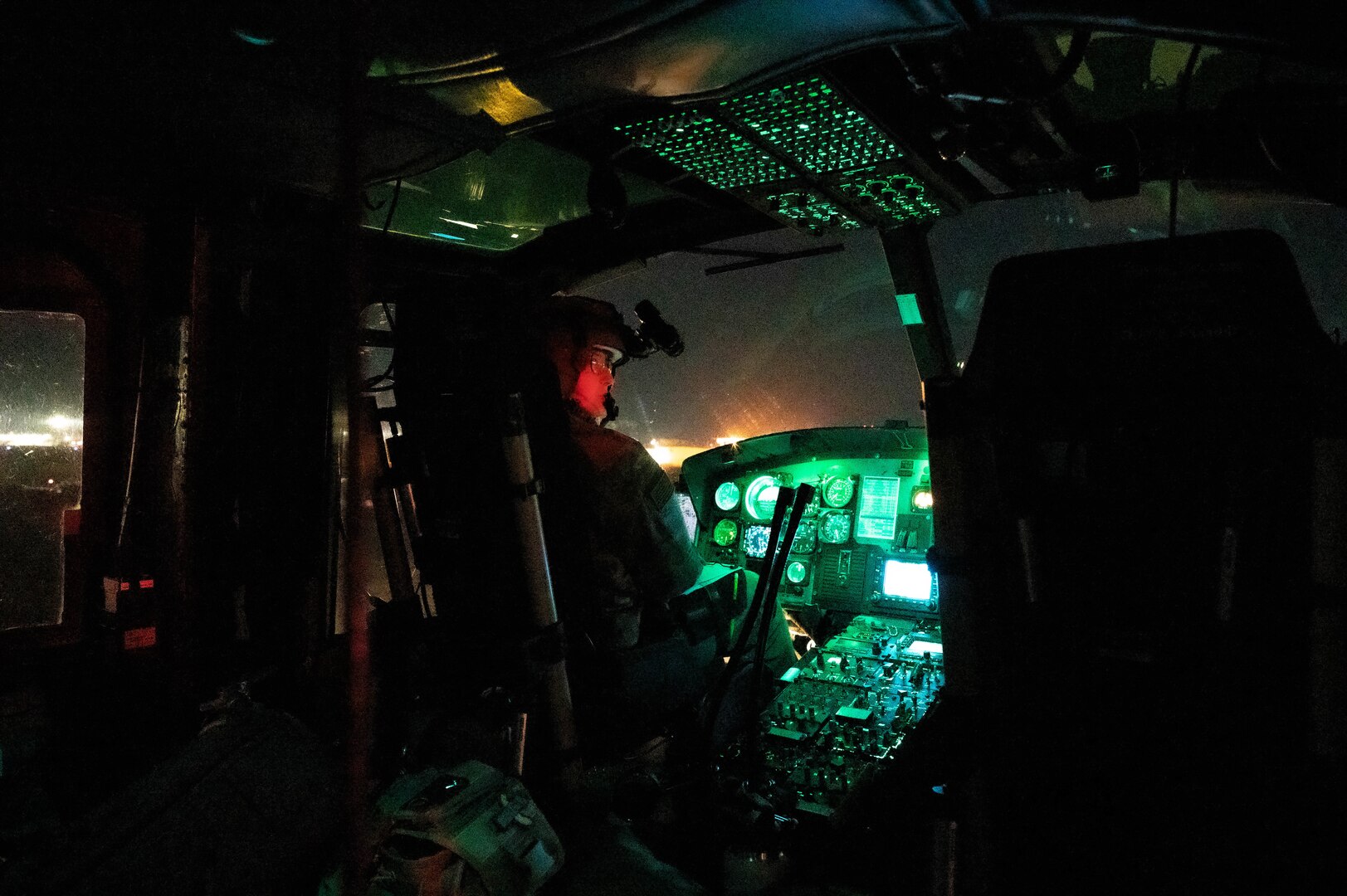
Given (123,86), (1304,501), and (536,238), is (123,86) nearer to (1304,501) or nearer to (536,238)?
(536,238)

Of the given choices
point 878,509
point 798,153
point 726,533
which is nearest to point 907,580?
point 878,509

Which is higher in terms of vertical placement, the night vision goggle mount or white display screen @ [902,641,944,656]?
the night vision goggle mount

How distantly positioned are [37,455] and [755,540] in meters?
3.54

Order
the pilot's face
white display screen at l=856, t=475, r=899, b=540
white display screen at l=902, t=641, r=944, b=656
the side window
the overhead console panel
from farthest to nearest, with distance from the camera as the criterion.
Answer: white display screen at l=856, t=475, r=899, b=540, the pilot's face, white display screen at l=902, t=641, r=944, b=656, the side window, the overhead console panel

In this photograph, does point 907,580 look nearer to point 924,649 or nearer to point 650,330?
point 924,649

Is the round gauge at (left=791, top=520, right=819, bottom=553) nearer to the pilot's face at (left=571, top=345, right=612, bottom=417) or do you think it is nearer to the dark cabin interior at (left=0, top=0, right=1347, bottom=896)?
the dark cabin interior at (left=0, top=0, right=1347, bottom=896)

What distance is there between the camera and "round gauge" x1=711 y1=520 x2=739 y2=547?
4.86 meters

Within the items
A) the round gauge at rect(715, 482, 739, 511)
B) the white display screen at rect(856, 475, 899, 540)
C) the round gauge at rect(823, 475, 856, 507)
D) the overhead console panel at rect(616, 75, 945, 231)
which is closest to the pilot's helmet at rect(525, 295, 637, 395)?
the overhead console panel at rect(616, 75, 945, 231)

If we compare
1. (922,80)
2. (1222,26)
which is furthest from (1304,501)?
(922,80)

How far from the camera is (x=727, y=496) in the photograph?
195 inches

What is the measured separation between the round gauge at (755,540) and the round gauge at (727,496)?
0.20 m

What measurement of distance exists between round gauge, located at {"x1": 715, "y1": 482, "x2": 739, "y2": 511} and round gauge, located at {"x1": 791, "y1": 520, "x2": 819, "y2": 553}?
0.47 m

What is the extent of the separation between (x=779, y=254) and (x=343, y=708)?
8.99 ft

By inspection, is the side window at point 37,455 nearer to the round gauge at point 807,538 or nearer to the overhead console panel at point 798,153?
the overhead console panel at point 798,153
